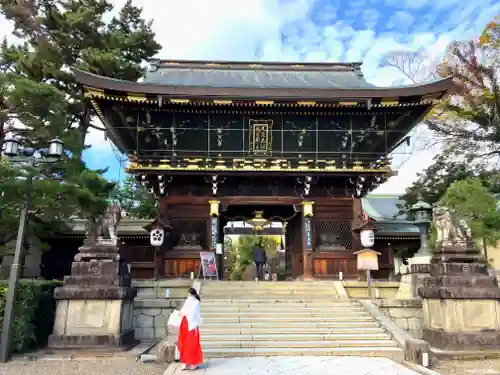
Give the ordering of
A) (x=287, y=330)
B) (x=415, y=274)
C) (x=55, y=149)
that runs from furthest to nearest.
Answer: (x=415, y=274)
(x=287, y=330)
(x=55, y=149)

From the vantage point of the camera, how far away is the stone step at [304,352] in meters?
9.45

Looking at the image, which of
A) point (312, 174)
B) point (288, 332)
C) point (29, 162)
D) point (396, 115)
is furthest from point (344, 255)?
point (29, 162)

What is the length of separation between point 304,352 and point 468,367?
11.9 feet

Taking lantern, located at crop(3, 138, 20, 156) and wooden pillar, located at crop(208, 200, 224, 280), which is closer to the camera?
lantern, located at crop(3, 138, 20, 156)

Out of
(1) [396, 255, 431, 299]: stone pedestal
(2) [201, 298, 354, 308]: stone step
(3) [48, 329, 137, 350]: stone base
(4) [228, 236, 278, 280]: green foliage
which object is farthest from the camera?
(4) [228, 236, 278, 280]: green foliage

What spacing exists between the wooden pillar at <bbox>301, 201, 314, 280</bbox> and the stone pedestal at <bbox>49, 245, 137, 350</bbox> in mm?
8665

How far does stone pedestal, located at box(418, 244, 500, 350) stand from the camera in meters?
10.4

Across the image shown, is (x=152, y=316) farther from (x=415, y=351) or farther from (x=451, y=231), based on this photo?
(x=451, y=231)

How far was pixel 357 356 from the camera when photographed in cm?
952

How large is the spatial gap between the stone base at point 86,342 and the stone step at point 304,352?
240cm

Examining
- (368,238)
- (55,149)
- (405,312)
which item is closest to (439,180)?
(368,238)

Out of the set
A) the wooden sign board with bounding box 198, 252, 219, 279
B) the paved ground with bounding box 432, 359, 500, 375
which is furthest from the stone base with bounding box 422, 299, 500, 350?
the wooden sign board with bounding box 198, 252, 219, 279

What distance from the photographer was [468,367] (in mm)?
9148

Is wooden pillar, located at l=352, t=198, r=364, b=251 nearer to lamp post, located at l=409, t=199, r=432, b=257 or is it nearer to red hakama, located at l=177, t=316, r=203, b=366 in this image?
lamp post, located at l=409, t=199, r=432, b=257
